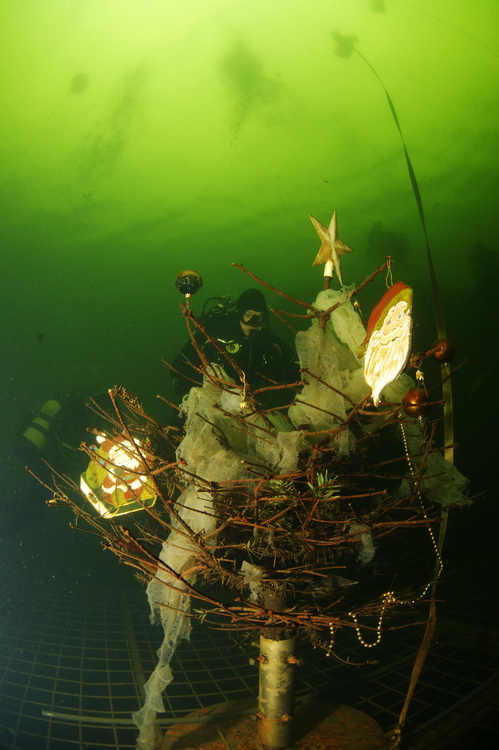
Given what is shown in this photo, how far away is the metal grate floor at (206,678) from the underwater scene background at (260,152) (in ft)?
5.98

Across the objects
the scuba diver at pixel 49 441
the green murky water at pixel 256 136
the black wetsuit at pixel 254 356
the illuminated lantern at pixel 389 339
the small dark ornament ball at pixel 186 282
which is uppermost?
the green murky water at pixel 256 136

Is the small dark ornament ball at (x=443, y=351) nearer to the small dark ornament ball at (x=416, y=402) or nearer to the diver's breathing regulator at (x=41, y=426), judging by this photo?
the small dark ornament ball at (x=416, y=402)

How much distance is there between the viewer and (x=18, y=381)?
16.0 metres

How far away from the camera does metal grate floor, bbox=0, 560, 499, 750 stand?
2.41 metres

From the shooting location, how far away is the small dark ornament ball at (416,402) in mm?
1417

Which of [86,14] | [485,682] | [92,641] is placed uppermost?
[86,14]

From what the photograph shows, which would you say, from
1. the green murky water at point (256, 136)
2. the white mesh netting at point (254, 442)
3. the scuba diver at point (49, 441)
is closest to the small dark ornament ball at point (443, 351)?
the white mesh netting at point (254, 442)

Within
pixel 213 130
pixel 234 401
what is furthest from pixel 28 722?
pixel 213 130

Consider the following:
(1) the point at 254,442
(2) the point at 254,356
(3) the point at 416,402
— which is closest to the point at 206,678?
(1) the point at 254,442

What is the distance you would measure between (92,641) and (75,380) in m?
13.4

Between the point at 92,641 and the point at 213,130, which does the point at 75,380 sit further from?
the point at 92,641

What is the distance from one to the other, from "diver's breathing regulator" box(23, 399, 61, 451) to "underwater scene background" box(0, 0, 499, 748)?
29 centimetres

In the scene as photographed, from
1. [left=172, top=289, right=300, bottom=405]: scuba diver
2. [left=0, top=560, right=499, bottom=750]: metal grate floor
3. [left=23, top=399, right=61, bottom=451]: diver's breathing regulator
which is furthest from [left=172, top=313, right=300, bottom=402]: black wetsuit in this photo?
[left=23, top=399, right=61, bottom=451]: diver's breathing regulator

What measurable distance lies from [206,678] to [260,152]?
10.6 meters
